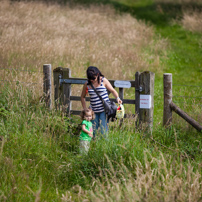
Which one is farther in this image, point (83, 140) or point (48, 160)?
point (83, 140)

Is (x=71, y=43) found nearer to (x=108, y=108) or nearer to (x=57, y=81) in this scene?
(x=57, y=81)

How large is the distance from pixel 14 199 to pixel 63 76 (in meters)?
3.17

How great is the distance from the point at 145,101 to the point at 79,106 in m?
2.10

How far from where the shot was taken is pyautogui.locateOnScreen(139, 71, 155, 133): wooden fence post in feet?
19.4

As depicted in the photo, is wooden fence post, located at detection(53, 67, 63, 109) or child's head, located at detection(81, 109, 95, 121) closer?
child's head, located at detection(81, 109, 95, 121)

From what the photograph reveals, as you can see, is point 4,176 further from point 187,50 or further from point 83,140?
point 187,50

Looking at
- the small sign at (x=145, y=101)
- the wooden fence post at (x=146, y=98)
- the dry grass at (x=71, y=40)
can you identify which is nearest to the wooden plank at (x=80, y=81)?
the wooden fence post at (x=146, y=98)

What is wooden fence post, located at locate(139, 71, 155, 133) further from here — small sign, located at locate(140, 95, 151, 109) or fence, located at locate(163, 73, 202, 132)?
fence, located at locate(163, 73, 202, 132)

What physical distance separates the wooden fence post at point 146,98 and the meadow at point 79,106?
22 cm

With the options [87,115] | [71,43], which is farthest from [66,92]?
[71,43]

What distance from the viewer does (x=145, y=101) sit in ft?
19.6

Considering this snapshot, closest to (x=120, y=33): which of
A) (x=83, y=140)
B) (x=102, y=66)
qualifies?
(x=102, y=66)

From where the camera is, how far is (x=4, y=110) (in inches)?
240

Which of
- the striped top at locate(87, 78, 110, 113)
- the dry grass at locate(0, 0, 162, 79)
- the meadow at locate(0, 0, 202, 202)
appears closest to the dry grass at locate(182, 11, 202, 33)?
the meadow at locate(0, 0, 202, 202)
